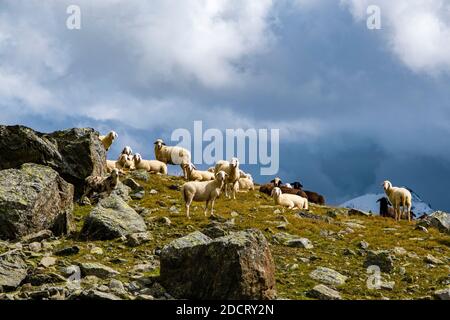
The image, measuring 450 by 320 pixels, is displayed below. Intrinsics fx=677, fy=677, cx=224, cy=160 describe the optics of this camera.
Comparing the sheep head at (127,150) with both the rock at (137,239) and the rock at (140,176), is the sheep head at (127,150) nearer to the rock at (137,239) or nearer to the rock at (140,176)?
the rock at (140,176)

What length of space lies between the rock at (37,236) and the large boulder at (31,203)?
52 centimetres

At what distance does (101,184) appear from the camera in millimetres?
30594

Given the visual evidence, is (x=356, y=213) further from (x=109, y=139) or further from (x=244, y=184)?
(x=109, y=139)

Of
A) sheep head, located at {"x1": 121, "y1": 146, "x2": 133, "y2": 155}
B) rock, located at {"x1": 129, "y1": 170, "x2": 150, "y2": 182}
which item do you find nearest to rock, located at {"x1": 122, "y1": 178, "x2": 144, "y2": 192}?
rock, located at {"x1": 129, "y1": 170, "x2": 150, "y2": 182}

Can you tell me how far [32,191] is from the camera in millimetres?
24469

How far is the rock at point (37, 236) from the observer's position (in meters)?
22.8

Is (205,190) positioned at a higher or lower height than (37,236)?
higher

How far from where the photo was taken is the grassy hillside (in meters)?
20.3

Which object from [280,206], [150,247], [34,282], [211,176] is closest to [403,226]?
[280,206]

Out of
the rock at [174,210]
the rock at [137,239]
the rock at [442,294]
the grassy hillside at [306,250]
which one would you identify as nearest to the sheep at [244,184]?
the grassy hillside at [306,250]

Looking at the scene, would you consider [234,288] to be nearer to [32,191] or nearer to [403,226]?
[32,191]

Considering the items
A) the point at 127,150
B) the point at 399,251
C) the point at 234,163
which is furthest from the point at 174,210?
the point at 127,150

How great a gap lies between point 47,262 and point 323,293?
808cm
